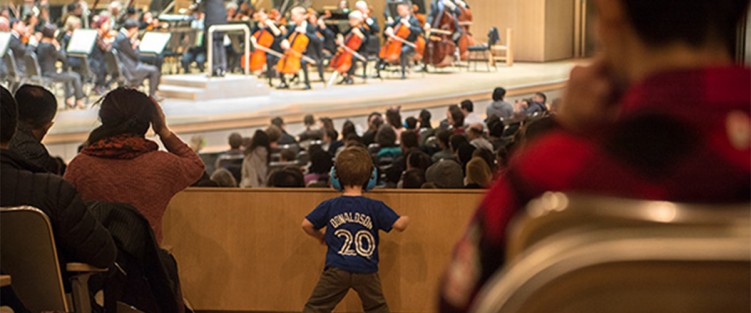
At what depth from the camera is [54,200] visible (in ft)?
9.61

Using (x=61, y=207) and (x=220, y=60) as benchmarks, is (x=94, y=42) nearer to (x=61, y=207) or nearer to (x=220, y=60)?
(x=220, y=60)

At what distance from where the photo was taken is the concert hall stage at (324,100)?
42.1 ft

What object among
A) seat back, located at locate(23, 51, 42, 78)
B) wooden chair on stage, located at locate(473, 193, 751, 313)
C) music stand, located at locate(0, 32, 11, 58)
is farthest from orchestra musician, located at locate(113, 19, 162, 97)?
wooden chair on stage, located at locate(473, 193, 751, 313)

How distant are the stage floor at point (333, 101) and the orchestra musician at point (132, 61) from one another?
1.13 feet

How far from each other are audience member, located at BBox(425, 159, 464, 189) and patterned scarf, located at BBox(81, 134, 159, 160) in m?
2.35

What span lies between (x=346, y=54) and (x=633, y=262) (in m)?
13.9

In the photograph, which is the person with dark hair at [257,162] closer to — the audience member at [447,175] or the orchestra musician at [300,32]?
the audience member at [447,175]

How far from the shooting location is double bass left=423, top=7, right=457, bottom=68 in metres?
12.8

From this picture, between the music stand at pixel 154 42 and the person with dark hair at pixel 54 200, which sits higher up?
the person with dark hair at pixel 54 200

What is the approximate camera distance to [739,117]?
0.79 metres

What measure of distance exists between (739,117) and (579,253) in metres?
0.16

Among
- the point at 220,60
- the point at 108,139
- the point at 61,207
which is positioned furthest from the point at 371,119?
the point at 61,207

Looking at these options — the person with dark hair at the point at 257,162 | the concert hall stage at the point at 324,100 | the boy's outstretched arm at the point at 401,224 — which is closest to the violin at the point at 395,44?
the concert hall stage at the point at 324,100

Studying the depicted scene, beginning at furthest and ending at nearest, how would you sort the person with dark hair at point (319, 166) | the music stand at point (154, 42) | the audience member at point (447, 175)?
the music stand at point (154, 42) < the person with dark hair at point (319, 166) < the audience member at point (447, 175)
